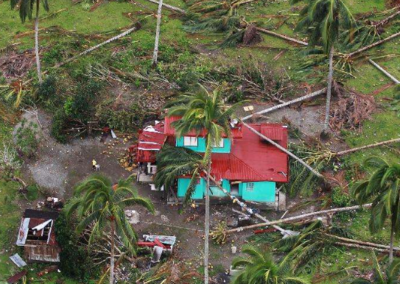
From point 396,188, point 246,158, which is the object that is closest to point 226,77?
point 246,158

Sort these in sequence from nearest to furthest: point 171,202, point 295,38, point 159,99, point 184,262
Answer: point 184,262 → point 171,202 → point 159,99 → point 295,38

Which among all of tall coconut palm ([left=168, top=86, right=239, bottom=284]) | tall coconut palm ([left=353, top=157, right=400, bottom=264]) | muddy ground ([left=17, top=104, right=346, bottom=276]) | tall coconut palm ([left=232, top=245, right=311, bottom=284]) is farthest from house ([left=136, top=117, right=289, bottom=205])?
tall coconut palm ([left=232, top=245, right=311, bottom=284])

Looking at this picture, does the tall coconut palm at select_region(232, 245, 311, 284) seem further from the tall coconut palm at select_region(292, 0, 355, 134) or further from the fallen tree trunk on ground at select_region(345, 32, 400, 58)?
the fallen tree trunk on ground at select_region(345, 32, 400, 58)

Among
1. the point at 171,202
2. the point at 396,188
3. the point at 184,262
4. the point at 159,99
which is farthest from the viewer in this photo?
the point at 159,99

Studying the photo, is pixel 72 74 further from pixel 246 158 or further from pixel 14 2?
pixel 246 158

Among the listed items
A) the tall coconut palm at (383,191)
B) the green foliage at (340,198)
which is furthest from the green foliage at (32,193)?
the tall coconut palm at (383,191)

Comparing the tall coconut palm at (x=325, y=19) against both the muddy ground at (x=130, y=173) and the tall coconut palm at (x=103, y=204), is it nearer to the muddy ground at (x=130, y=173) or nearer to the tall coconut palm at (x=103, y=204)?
the muddy ground at (x=130, y=173)

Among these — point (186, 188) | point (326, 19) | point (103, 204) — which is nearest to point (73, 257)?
point (103, 204)
